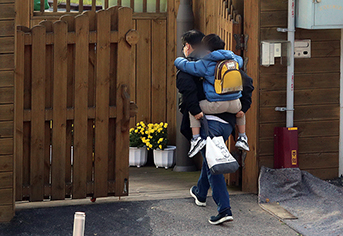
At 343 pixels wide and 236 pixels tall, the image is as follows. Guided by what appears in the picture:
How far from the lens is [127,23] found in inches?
212

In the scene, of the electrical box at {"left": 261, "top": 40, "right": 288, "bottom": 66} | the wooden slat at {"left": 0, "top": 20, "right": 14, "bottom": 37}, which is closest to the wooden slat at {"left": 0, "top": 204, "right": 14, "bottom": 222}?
the wooden slat at {"left": 0, "top": 20, "right": 14, "bottom": 37}

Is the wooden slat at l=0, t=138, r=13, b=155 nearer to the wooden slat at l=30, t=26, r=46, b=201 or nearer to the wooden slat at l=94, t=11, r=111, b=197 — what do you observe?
the wooden slat at l=30, t=26, r=46, b=201

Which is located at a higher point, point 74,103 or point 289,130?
point 74,103

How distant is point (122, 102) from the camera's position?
545 centimetres

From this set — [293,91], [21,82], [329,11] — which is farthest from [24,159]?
[329,11]

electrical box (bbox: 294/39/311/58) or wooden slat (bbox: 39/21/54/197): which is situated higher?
electrical box (bbox: 294/39/311/58)

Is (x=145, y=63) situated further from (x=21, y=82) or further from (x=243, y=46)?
(x=21, y=82)

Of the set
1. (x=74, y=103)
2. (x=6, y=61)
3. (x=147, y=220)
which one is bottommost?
(x=147, y=220)

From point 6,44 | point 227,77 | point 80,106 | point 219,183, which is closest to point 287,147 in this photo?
point 219,183

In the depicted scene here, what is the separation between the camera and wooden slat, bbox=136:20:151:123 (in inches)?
311

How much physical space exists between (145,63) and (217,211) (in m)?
3.21

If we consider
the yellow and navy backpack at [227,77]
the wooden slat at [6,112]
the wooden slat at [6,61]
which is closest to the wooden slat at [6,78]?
the wooden slat at [6,61]

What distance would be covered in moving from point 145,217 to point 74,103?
51.5 inches

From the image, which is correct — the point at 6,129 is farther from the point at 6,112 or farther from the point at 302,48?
the point at 302,48
